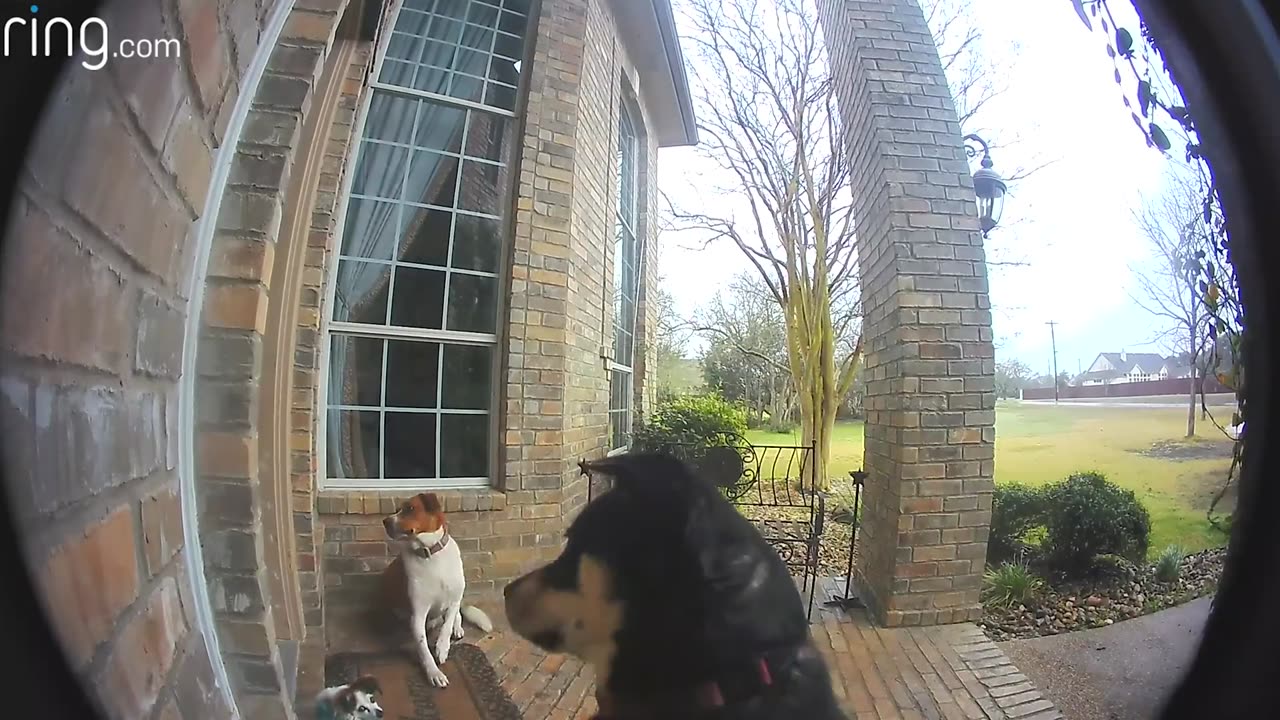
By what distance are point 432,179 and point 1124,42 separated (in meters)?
0.65

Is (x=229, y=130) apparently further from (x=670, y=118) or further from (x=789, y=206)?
(x=789, y=206)

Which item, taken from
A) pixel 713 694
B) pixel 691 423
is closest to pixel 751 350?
pixel 691 423

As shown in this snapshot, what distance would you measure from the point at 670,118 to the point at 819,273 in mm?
233

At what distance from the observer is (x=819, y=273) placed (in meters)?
0.60

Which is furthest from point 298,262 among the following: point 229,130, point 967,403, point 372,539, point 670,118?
point 967,403

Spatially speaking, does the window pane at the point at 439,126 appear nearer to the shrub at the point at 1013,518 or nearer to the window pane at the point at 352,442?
the window pane at the point at 352,442

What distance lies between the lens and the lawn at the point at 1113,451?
0.53 m

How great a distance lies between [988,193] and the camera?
59 cm

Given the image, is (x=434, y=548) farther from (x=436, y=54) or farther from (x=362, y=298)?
(x=436, y=54)

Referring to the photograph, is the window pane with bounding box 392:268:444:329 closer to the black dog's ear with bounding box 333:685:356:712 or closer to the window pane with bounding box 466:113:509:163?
the window pane with bounding box 466:113:509:163

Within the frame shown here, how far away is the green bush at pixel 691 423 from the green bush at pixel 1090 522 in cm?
30

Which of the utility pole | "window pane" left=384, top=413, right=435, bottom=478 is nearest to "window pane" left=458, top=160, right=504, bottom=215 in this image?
"window pane" left=384, top=413, right=435, bottom=478

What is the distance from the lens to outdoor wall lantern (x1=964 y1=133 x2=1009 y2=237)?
0.59 m

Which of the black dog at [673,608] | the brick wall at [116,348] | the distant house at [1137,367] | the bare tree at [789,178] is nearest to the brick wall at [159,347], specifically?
the brick wall at [116,348]
